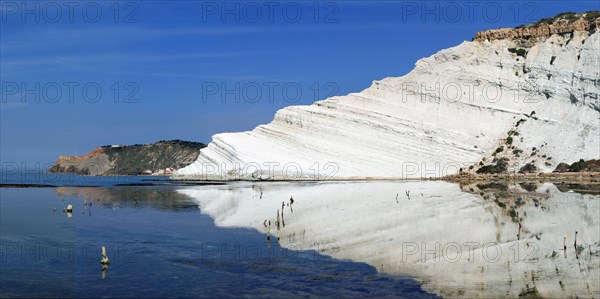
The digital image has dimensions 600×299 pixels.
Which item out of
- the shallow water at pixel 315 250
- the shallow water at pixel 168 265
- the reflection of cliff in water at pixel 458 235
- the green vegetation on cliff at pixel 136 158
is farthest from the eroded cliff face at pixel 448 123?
the green vegetation on cliff at pixel 136 158

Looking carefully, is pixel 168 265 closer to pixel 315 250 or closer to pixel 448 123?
pixel 315 250

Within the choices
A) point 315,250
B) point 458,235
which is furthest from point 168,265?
point 458,235

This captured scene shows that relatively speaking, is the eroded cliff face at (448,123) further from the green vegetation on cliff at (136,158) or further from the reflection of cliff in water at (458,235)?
the green vegetation on cliff at (136,158)

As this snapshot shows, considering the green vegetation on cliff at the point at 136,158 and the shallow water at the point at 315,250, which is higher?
the green vegetation on cliff at the point at 136,158

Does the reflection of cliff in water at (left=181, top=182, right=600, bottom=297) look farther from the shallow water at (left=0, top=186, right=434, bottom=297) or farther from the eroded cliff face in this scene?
the eroded cliff face

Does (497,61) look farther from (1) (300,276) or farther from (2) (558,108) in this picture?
(1) (300,276)

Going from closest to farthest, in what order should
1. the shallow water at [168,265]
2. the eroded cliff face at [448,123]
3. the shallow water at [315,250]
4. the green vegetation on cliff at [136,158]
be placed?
1. the shallow water at [168,265]
2. the shallow water at [315,250]
3. the eroded cliff face at [448,123]
4. the green vegetation on cliff at [136,158]
